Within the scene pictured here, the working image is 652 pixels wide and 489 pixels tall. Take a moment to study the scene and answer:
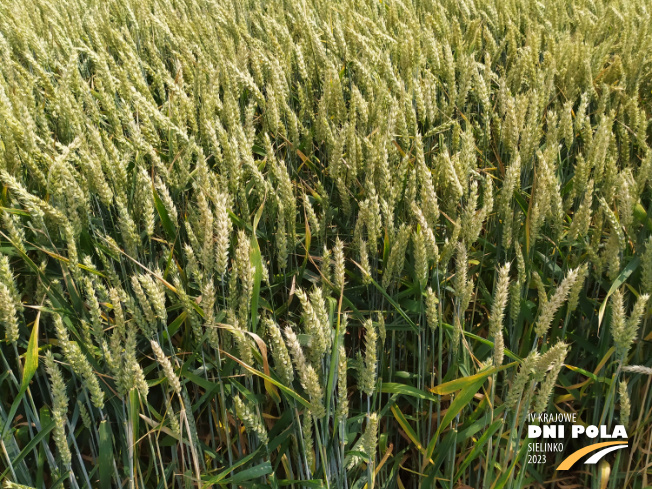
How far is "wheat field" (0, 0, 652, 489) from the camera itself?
3.35 feet

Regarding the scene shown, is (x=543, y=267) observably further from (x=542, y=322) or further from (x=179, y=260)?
(x=179, y=260)

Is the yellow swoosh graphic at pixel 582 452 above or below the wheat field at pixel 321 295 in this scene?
below

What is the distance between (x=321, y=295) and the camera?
0.95m

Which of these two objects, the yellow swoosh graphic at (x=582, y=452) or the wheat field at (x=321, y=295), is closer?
the wheat field at (x=321, y=295)

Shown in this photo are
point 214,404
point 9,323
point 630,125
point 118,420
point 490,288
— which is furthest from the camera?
point 630,125

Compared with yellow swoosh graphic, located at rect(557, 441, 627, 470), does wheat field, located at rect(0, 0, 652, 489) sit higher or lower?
higher

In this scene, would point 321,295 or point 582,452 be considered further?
point 582,452

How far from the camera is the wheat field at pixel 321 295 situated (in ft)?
3.35

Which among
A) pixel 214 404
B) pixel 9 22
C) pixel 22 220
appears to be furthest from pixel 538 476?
pixel 9 22

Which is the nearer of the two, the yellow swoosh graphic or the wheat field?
the wheat field

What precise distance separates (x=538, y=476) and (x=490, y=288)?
0.47m

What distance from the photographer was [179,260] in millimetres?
1391

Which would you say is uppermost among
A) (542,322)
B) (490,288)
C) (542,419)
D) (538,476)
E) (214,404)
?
(542,322)

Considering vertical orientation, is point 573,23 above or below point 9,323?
above
